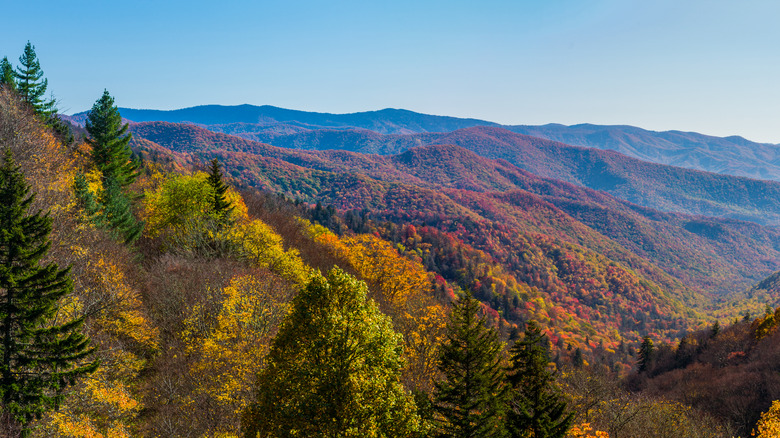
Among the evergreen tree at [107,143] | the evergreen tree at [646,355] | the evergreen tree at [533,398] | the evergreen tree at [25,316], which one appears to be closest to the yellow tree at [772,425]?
the evergreen tree at [533,398]

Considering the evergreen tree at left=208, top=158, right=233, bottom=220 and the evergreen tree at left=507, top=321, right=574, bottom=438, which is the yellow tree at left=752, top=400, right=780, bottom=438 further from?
the evergreen tree at left=208, top=158, right=233, bottom=220

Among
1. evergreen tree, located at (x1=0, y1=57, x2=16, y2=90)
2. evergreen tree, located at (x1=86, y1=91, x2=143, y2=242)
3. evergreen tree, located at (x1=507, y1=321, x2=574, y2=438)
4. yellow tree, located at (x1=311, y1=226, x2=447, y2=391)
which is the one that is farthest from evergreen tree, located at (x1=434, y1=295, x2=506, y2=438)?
evergreen tree, located at (x1=0, y1=57, x2=16, y2=90)

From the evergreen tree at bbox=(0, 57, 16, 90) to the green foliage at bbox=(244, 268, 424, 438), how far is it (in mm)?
54688

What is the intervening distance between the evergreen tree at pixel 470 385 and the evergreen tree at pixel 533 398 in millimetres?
837

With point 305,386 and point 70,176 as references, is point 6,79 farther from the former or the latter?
point 305,386

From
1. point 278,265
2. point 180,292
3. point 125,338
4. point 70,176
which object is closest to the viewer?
point 125,338

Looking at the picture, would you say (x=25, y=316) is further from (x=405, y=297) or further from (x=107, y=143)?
(x=405, y=297)

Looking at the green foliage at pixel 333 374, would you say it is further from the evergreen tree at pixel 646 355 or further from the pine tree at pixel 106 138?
the evergreen tree at pixel 646 355

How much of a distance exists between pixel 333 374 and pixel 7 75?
6077cm

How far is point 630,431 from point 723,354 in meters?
74.6

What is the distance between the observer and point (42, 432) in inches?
693

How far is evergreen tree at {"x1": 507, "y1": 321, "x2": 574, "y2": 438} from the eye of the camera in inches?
674

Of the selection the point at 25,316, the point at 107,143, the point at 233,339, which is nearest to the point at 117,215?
the point at 107,143

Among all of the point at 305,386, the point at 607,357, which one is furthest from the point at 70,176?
the point at 607,357
